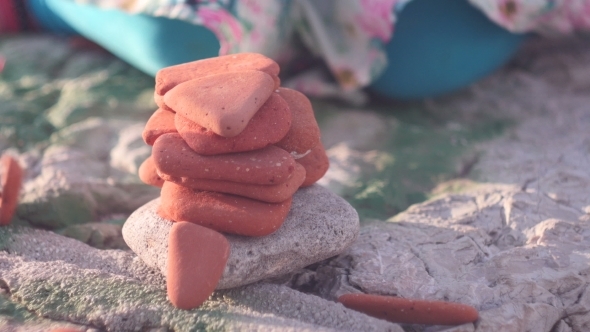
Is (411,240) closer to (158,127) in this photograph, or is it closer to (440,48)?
(158,127)

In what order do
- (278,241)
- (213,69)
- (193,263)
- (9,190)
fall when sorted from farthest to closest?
(9,190) < (213,69) < (278,241) < (193,263)

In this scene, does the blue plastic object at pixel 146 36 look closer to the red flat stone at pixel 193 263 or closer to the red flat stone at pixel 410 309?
the red flat stone at pixel 193 263

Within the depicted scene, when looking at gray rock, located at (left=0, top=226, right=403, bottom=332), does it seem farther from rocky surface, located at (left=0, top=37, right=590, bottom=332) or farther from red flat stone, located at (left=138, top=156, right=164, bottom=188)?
red flat stone, located at (left=138, top=156, right=164, bottom=188)

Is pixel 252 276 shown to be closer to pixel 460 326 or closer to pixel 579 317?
pixel 460 326

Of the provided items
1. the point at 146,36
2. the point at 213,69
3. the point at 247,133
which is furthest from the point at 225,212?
the point at 146,36

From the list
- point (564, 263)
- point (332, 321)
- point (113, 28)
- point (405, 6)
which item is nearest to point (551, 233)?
point (564, 263)

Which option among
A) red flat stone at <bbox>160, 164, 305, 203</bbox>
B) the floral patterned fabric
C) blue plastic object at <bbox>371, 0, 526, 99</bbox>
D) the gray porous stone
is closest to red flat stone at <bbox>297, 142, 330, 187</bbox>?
the gray porous stone
